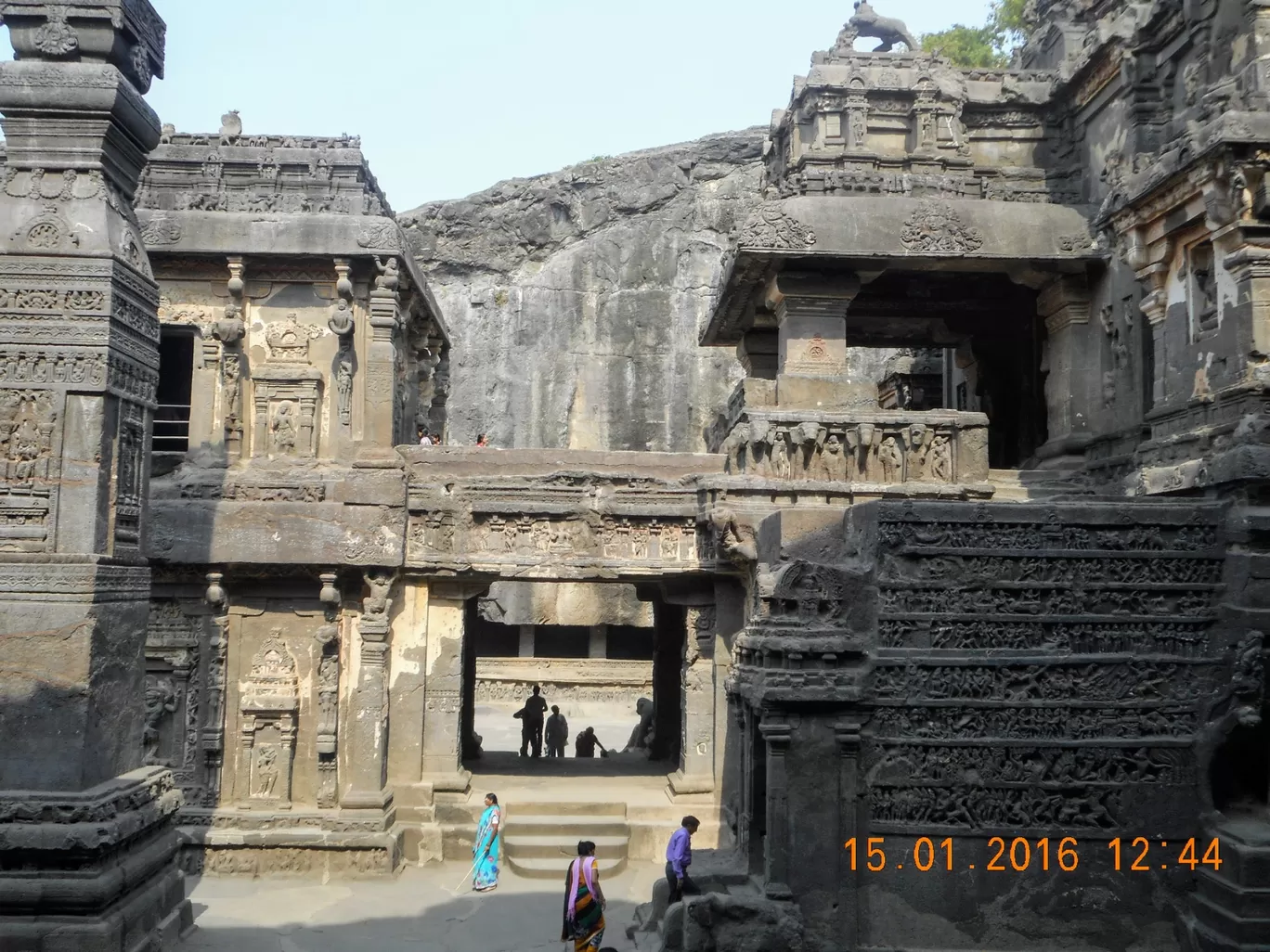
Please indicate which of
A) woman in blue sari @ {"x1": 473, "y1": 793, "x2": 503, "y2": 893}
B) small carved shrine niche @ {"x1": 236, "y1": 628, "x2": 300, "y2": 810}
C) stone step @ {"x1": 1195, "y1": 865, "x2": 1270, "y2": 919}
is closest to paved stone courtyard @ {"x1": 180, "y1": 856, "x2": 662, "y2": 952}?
woman in blue sari @ {"x1": 473, "y1": 793, "x2": 503, "y2": 893}

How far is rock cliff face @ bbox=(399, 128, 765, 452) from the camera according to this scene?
2761 cm

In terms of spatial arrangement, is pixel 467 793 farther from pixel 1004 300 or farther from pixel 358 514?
pixel 1004 300

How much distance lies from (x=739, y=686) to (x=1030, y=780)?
1.86 meters

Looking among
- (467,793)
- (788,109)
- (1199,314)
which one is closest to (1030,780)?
(1199,314)

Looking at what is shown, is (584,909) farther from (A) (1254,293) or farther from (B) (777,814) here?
(A) (1254,293)

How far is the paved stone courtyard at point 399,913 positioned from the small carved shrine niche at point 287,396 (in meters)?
4.59

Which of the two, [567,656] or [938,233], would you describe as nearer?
[938,233]

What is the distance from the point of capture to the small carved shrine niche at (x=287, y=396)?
37.7 feet

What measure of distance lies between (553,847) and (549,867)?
28 centimetres

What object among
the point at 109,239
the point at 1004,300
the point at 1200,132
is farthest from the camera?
the point at 1004,300

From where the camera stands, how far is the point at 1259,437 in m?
6.87

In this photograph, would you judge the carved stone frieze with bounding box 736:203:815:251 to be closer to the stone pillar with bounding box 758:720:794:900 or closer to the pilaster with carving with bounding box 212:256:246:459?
the pilaster with carving with bounding box 212:256:246:459

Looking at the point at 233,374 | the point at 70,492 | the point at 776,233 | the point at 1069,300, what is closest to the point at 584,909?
the point at 70,492

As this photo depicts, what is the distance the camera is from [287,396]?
38.0 ft
